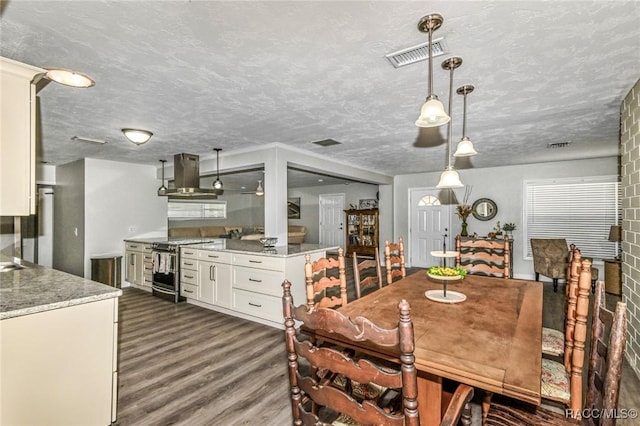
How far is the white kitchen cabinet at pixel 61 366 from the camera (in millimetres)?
1483

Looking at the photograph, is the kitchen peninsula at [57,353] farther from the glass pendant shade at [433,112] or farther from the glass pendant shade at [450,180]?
the glass pendant shade at [450,180]

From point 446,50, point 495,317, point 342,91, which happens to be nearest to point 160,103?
point 342,91

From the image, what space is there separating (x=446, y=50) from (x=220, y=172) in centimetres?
425

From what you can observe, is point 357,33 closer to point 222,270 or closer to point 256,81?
point 256,81

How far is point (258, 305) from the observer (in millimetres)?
3666

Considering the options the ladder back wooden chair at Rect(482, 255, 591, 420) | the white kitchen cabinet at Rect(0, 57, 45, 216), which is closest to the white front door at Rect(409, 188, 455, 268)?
the ladder back wooden chair at Rect(482, 255, 591, 420)

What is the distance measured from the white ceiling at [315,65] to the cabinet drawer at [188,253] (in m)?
1.64

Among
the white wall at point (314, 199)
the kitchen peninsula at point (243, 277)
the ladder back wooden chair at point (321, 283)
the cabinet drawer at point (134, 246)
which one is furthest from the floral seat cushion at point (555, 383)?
the white wall at point (314, 199)

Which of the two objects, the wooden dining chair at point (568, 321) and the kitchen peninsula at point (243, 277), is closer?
the wooden dining chair at point (568, 321)

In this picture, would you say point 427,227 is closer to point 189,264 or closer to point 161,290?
point 189,264

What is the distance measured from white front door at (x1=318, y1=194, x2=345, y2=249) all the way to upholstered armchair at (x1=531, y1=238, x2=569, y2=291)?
553cm

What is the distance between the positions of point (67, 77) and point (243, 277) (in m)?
2.64

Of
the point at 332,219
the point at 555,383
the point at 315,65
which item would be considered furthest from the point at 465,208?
the point at 315,65

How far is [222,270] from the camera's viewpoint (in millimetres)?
4035
